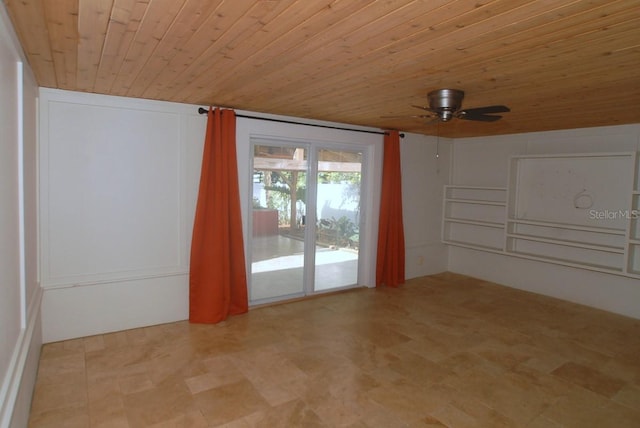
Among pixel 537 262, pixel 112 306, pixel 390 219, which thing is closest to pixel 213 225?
pixel 112 306

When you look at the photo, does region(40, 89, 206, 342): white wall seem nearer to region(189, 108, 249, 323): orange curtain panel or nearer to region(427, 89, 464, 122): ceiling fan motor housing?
region(189, 108, 249, 323): orange curtain panel

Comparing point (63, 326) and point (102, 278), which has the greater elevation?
point (102, 278)

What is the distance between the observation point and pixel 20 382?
2.07 meters

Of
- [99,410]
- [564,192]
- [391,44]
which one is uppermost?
[391,44]

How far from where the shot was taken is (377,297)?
5266 millimetres

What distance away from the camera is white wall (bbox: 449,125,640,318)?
15.8ft

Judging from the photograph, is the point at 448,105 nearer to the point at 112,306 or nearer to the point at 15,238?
the point at 15,238

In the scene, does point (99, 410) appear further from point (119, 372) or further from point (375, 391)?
point (375, 391)

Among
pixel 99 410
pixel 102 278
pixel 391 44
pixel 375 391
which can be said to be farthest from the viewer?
pixel 102 278

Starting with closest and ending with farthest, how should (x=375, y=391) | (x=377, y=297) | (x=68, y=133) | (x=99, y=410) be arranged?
1. (x=99, y=410)
2. (x=375, y=391)
3. (x=68, y=133)
4. (x=377, y=297)

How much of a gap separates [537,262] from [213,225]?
449 cm

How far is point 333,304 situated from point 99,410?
9.34 ft

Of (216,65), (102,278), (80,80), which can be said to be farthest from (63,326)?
(216,65)

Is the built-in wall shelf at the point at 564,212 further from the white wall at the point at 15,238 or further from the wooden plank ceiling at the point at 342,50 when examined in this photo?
the white wall at the point at 15,238
